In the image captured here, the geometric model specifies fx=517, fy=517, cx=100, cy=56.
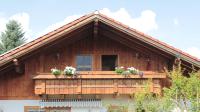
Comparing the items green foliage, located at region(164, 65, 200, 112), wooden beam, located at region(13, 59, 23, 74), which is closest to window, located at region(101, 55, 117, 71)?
wooden beam, located at region(13, 59, 23, 74)

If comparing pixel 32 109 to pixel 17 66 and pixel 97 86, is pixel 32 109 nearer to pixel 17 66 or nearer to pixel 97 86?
pixel 17 66

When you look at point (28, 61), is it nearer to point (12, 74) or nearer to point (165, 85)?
point (12, 74)

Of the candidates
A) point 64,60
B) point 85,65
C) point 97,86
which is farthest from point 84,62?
point 97,86

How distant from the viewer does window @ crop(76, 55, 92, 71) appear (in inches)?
823

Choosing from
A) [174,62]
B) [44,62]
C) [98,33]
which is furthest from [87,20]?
[174,62]

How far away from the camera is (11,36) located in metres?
45.7

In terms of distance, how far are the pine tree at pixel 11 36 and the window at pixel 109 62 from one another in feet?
82.1

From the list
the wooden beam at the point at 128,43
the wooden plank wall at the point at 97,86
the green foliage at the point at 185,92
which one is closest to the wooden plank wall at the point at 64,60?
the wooden beam at the point at 128,43

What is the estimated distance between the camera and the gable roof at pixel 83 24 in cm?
1989

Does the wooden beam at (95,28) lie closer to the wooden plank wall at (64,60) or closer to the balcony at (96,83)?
the wooden plank wall at (64,60)

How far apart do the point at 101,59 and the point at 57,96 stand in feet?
7.79

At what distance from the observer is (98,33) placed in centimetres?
2103

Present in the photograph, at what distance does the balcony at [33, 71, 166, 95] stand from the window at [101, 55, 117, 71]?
1196mm

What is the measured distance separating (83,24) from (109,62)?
7.24ft
